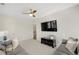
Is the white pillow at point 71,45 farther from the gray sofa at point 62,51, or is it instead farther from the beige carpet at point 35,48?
the beige carpet at point 35,48

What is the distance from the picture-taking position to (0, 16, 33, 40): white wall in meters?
1.63

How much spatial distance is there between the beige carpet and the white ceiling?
43cm

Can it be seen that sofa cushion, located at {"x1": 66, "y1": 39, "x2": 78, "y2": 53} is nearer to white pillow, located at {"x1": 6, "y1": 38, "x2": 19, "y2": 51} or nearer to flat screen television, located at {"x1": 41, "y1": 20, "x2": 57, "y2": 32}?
flat screen television, located at {"x1": 41, "y1": 20, "x2": 57, "y2": 32}

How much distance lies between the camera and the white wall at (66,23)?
5.39ft

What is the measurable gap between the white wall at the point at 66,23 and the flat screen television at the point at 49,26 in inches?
1.9

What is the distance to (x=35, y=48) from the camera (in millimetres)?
1671

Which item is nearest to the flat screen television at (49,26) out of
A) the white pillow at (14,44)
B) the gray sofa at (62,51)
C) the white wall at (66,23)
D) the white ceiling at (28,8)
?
the white wall at (66,23)

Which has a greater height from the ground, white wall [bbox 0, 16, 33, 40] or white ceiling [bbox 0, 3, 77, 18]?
white ceiling [bbox 0, 3, 77, 18]

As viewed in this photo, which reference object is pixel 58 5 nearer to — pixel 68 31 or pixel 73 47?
pixel 68 31

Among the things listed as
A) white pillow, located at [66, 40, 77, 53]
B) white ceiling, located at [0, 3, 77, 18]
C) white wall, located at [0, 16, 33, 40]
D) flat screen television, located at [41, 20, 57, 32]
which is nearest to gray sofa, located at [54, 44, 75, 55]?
white pillow, located at [66, 40, 77, 53]

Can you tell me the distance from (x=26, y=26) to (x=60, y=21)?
1.81 feet

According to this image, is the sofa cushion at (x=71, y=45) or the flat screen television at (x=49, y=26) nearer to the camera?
the sofa cushion at (x=71, y=45)

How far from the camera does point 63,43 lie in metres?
1.67
